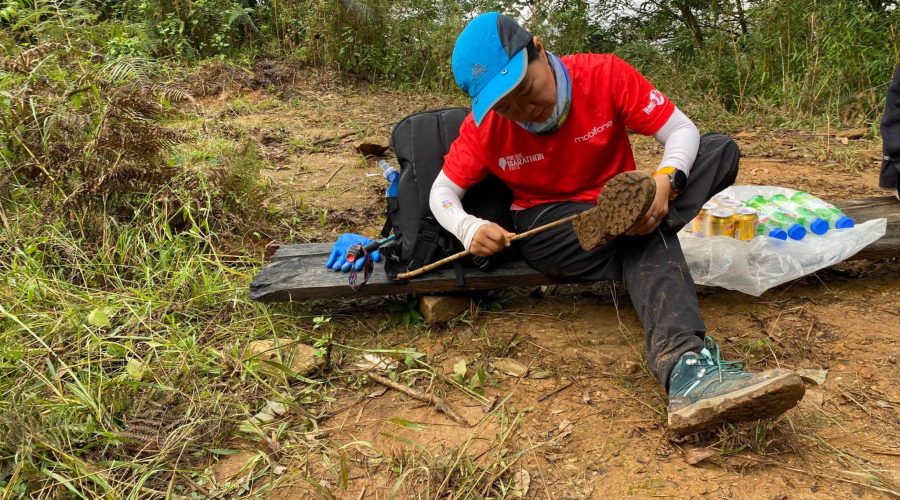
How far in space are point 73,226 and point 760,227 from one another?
10.9 feet

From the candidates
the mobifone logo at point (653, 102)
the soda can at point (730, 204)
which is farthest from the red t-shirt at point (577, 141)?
the soda can at point (730, 204)

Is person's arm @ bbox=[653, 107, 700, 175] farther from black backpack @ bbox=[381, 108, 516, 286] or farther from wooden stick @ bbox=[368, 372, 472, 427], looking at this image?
wooden stick @ bbox=[368, 372, 472, 427]

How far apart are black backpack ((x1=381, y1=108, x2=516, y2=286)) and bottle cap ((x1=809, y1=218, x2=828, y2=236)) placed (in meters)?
1.37

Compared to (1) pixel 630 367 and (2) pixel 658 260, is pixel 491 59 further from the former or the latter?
(1) pixel 630 367

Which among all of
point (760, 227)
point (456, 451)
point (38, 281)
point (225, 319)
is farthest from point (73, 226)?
point (760, 227)

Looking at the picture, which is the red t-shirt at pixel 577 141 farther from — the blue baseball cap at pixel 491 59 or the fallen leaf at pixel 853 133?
the fallen leaf at pixel 853 133

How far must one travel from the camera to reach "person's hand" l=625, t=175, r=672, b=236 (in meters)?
2.41

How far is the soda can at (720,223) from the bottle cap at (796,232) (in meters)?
0.25

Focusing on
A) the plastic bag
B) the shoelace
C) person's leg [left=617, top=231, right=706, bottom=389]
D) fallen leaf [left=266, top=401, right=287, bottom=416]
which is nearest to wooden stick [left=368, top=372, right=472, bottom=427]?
fallen leaf [left=266, top=401, right=287, bottom=416]

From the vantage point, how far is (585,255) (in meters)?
2.76

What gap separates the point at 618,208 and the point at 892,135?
1.97 metres

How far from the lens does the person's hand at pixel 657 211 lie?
2.41 m

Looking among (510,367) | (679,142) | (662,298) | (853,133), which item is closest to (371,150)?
(510,367)

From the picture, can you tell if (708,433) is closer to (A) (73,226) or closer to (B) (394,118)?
(A) (73,226)
